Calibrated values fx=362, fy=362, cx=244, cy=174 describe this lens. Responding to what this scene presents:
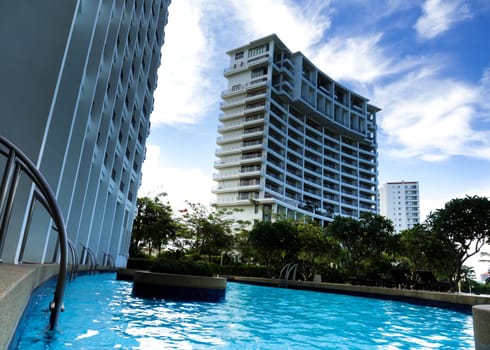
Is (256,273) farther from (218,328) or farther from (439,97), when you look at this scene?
(218,328)

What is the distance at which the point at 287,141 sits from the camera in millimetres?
75750

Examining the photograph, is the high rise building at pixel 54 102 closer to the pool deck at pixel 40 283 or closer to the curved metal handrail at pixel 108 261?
the pool deck at pixel 40 283

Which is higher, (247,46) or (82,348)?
(247,46)

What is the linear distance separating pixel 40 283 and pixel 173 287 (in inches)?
231

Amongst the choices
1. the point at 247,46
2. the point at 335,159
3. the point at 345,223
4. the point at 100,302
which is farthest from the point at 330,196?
the point at 100,302

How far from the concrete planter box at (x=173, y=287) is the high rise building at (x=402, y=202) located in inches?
6794

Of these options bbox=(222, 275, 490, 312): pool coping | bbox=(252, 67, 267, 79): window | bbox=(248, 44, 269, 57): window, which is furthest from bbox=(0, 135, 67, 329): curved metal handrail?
bbox=(248, 44, 269, 57): window

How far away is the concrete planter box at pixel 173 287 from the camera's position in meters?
10.0

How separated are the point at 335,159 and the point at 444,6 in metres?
72.8

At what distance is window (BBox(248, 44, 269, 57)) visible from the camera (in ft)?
248

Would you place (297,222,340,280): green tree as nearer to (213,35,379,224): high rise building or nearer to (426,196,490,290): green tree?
(426,196,490,290): green tree

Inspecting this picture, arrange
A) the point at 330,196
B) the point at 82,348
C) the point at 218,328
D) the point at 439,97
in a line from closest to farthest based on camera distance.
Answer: the point at 82,348
the point at 218,328
the point at 439,97
the point at 330,196

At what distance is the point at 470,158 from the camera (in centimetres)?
2322

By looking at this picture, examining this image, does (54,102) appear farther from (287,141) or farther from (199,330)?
(287,141)
